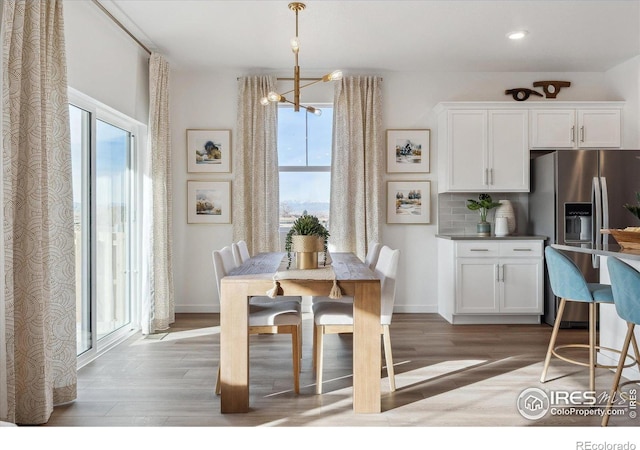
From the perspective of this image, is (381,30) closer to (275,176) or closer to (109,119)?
(275,176)

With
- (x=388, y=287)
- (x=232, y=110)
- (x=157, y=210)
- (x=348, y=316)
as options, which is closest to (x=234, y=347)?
(x=348, y=316)

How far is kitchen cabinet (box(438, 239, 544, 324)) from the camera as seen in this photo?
188 inches

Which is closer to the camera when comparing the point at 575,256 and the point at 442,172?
the point at 575,256

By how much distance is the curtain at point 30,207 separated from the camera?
231 cm

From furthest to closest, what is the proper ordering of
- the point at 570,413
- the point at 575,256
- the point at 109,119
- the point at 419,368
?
the point at 575,256 < the point at 109,119 < the point at 419,368 < the point at 570,413

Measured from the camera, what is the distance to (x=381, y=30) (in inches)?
163

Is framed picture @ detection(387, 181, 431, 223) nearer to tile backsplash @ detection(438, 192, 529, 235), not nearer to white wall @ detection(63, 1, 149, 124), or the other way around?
tile backsplash @ detection(438, 192, 529, 235)

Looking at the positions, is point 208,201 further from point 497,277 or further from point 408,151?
point 497,277

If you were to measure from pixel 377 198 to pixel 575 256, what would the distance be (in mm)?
2051

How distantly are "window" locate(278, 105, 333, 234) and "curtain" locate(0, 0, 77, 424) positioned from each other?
113 inches

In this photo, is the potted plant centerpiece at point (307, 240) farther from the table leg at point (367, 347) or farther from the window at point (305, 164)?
the window at point (305, 164)

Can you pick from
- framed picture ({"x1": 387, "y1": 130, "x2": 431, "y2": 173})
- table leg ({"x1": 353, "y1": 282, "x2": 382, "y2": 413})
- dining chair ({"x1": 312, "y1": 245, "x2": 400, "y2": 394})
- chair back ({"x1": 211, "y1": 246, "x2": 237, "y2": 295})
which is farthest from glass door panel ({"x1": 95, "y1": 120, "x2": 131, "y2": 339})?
framed picture ({"x1": 387, "y1": 130, "x2": 431, "y2": 173})

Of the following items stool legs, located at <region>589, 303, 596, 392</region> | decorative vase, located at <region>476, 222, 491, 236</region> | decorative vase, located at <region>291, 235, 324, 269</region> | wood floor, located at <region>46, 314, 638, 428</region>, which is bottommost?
wood floor, located at <region>46, 314, 638, 428</region>
